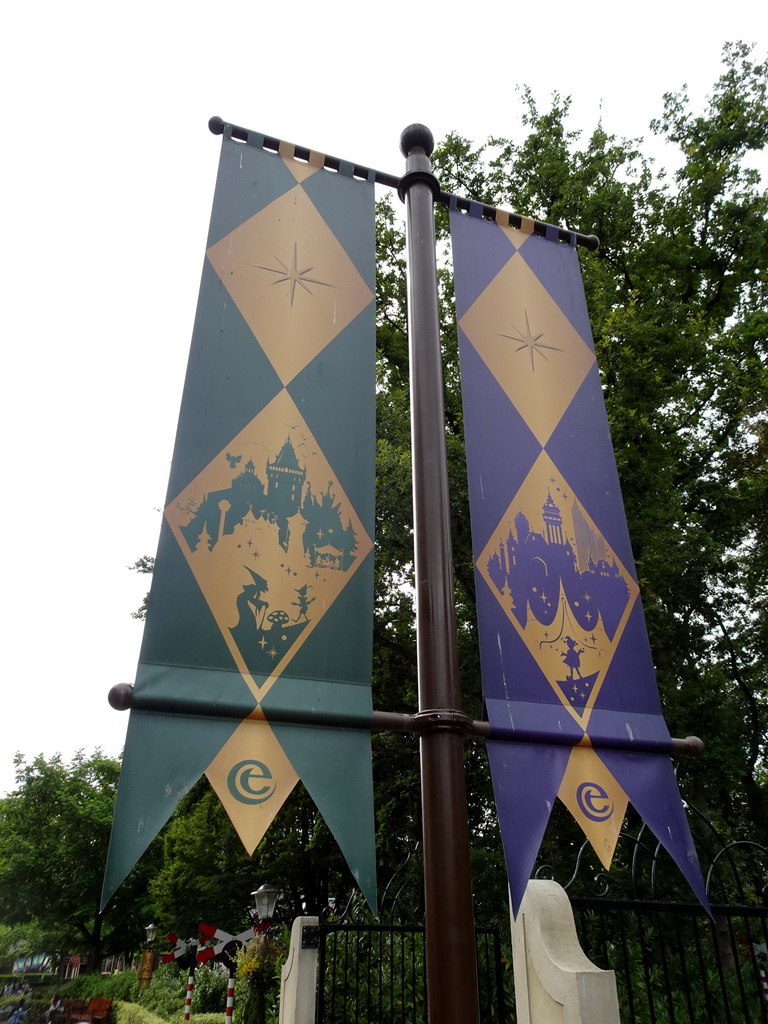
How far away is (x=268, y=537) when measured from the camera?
9.73 ft

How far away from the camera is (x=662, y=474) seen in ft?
34.6

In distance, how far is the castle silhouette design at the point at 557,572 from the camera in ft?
10.6

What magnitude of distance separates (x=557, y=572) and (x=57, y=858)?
33660 mm

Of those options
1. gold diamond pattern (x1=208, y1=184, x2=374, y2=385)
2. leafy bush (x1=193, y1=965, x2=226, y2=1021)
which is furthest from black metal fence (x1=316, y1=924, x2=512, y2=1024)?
leafy bush (x1=193, y1=965, x2=226, y2=1021)

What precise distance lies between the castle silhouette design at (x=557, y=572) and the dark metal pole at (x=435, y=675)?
12.9 inches

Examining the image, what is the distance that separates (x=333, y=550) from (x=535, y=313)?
6.88ft

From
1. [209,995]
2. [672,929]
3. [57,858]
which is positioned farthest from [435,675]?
[57,858]

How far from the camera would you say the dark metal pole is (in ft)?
7.89

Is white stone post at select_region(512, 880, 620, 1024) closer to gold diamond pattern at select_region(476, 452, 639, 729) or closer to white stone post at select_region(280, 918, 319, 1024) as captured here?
gold diamond pattern at select_region(476, 452, 639, 729)

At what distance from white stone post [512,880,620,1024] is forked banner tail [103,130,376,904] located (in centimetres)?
183

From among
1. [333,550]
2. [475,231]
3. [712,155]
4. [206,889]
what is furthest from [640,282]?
[206,889]

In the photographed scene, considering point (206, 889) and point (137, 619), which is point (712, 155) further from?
point (206, 889)

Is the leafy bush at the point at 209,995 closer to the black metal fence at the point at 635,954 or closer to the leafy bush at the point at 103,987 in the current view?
the leafy bush at the point at 103,987

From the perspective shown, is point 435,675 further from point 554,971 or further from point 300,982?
point 300,982
